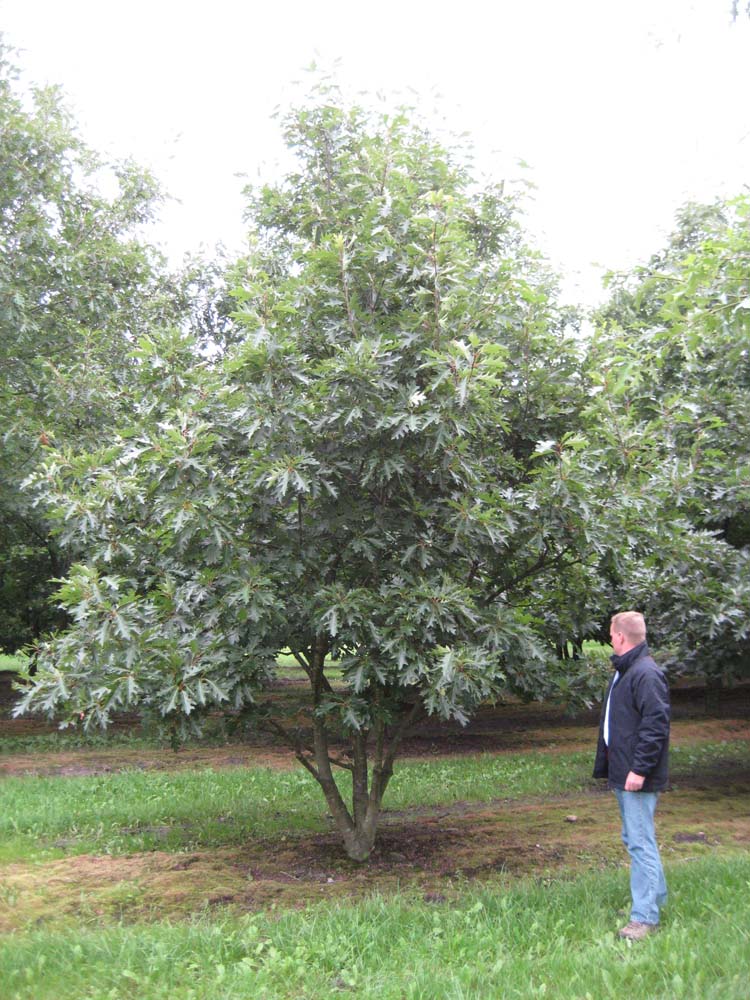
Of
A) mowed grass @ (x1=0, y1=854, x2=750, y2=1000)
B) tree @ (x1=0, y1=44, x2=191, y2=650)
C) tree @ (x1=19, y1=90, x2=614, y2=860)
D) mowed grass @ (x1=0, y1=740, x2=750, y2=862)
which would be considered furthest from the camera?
tree @ (x1=0, y1=44, x2=191, y2=650)

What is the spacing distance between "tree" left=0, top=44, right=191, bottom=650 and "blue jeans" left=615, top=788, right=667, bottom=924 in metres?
7.14

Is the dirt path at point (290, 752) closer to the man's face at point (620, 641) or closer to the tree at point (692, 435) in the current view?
the tree at point (692, 435)

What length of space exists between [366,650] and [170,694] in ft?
4.21

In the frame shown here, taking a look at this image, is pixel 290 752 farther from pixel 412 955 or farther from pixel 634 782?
pixel 634 782

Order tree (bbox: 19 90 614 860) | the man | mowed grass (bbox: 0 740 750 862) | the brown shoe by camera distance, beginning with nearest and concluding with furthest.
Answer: the brown shoe
the man
tree (bbox: 19 90 614 860)
mowed grass (bbox: 0 740 750 862)

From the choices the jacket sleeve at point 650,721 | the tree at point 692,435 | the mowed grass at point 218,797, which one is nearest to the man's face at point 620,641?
the jacket sleeve at point 650,721

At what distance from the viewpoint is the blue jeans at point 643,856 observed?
184 inches

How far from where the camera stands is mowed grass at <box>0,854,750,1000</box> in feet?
13.0

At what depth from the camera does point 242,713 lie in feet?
20.4

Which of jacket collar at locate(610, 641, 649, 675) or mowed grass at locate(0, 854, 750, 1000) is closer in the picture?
mowed grass at locate(0, 854, 750, 1000)

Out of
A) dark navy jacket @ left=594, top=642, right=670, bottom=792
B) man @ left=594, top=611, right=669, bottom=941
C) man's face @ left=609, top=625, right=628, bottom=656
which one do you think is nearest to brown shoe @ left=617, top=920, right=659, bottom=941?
man @ left=594, top=611, right=669, bottom=941

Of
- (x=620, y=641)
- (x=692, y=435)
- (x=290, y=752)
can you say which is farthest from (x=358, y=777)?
(x=290, y=752)

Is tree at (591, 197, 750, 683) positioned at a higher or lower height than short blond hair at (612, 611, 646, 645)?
higher

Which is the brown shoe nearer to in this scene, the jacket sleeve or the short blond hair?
the jacket sleeve
